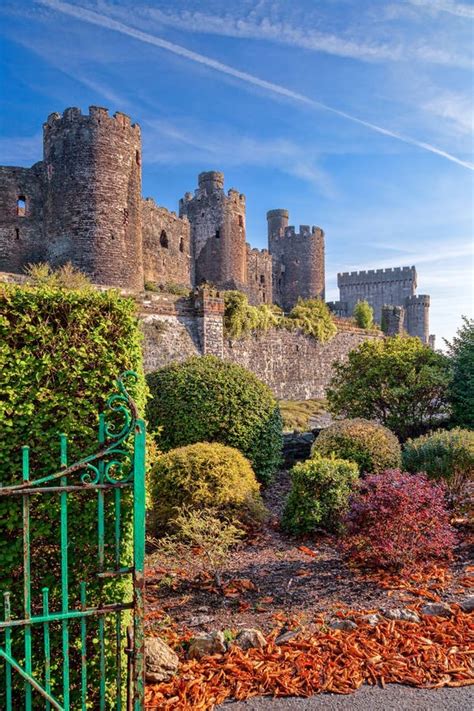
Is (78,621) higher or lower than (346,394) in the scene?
lower

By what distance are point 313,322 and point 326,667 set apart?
2513cm

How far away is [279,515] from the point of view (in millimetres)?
9273

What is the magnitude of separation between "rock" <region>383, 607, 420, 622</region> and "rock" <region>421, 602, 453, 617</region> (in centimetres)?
14

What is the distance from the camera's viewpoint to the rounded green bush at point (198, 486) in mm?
7766

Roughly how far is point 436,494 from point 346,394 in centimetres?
770

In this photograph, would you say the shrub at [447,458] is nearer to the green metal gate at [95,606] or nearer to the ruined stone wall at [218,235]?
the green metal gate at [95,606]

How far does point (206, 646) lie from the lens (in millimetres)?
4688

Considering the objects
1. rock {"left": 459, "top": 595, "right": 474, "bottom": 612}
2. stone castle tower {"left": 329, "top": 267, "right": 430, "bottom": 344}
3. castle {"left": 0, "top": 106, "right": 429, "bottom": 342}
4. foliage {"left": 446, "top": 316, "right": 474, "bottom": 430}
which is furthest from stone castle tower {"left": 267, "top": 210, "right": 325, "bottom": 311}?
rock {"left": 459, "top": 595, "right": 474, "bottom": 612}

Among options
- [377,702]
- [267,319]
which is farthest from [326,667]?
[267,319]

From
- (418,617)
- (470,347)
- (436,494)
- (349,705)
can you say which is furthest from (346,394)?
(349,705)

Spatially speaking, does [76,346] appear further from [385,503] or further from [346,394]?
[346,394]

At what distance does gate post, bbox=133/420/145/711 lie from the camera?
3424mm

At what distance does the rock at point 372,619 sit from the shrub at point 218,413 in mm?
5089

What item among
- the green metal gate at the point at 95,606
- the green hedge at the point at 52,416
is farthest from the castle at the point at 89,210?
the green metal gate at the point at 95,606
